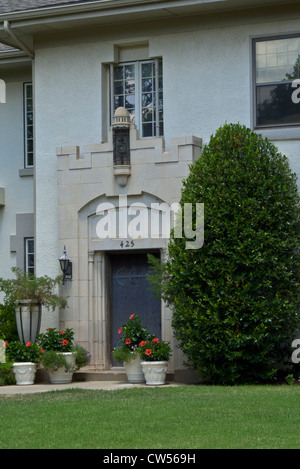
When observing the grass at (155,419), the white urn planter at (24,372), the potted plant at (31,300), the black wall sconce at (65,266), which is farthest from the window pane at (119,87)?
the grass at (155,419)

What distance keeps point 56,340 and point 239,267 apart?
12.4 feet

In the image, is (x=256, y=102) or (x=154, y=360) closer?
(x=154, y=360)

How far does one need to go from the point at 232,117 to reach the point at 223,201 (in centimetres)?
213

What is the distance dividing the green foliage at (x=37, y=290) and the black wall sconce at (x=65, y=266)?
0.17 metres

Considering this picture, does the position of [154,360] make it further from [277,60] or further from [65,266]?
[277,60]

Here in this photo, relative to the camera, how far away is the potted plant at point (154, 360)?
14805mm

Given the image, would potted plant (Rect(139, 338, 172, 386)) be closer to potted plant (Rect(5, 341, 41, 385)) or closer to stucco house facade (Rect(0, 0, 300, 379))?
stucco house facade (Rect(0, 0, 300, 379))

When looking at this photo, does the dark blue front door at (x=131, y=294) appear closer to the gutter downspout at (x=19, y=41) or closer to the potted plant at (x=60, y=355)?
the potted plant at (x=60, y=355)

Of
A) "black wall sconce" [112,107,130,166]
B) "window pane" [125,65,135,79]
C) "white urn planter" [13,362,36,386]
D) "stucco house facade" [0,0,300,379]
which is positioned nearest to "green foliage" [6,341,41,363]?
"white urn planter" [13,362,36,386]

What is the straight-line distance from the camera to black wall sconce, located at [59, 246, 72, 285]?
642 inches

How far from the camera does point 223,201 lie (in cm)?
1438

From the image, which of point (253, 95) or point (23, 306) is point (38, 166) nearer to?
point (23, 306)

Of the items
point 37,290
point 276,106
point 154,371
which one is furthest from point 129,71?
point 154,371

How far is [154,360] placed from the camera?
48.9 feet
